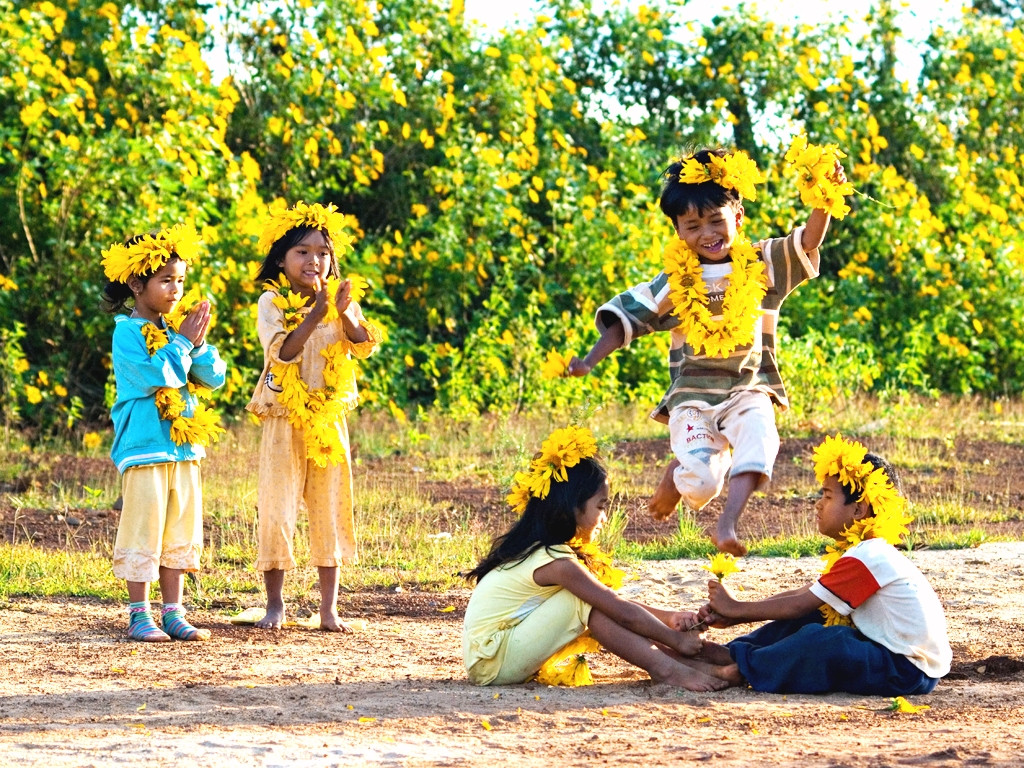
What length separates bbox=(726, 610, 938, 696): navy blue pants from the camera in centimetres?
534

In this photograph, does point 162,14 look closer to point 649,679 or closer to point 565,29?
point 565,29

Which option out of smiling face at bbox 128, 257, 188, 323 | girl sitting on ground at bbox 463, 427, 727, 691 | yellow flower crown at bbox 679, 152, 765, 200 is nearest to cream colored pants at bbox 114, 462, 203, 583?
smiling face at bbox 128, 257, 188, 323

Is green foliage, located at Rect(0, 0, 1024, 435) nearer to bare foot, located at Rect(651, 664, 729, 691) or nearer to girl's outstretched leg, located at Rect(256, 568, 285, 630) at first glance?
girl's outstretched leg, located at Rect(256, 568, 285, 630)

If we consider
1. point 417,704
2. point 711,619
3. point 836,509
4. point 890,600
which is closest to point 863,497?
point 836,509

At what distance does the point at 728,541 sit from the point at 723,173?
61.7 inches

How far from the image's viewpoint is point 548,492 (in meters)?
5.75

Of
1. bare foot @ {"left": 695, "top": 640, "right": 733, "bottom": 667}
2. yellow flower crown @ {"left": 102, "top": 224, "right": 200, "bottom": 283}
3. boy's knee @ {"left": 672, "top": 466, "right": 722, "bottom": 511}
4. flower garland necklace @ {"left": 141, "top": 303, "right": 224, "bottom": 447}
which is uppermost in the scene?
yellow flower crown @ {"left": 102, "top": 224, "right": 200, "bottom": 283}

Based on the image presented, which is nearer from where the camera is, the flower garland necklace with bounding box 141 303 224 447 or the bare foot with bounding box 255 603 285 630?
the flower garland necklace with bounding box 141 303 224 447

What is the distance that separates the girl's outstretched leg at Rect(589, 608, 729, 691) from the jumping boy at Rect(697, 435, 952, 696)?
13 centimetres

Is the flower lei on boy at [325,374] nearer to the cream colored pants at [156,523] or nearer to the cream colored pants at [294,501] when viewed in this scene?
the cream colored pants at [294,501]

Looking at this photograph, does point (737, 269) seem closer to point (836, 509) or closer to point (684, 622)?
point (836, 509)

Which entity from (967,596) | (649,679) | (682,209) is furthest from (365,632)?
(967,596)

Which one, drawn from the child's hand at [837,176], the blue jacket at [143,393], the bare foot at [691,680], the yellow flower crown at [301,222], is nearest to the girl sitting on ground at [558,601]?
the bare foot at [691,680]

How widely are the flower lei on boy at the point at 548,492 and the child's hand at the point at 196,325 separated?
5.72 feet
